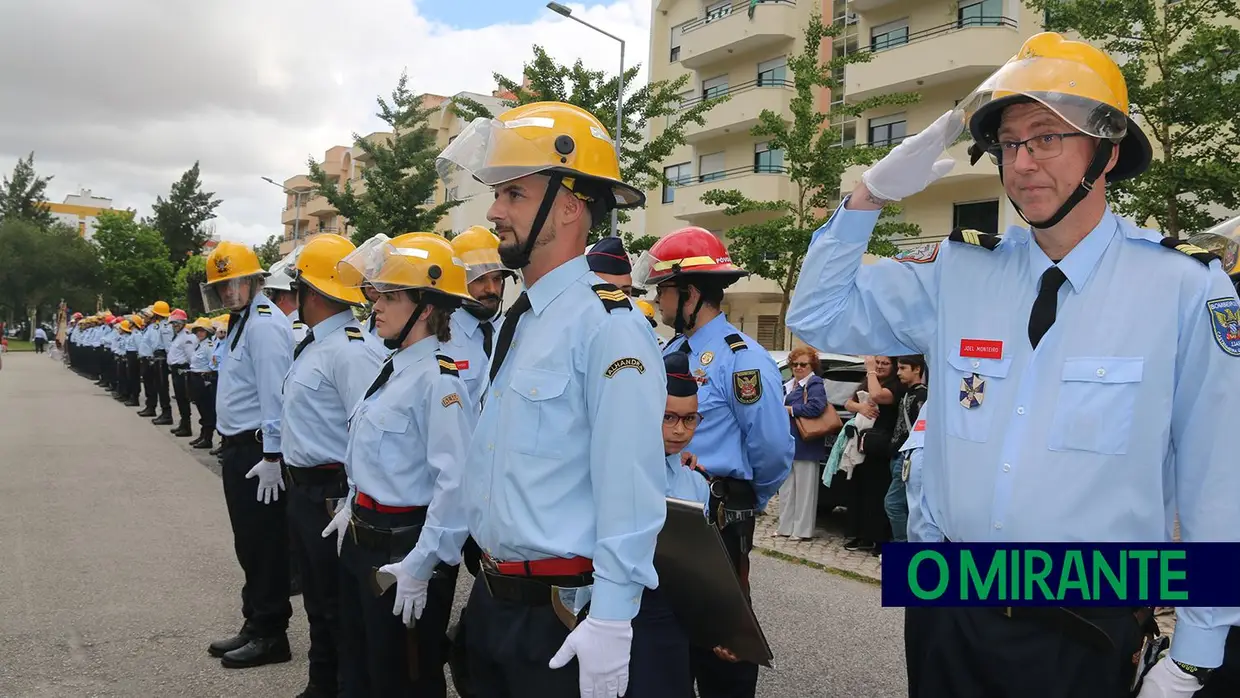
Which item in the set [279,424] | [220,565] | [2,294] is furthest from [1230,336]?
[2,294]

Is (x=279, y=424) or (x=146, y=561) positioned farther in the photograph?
(x=146, y=561)

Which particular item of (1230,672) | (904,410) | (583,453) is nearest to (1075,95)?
(583,453)

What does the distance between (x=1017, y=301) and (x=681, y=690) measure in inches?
57.0

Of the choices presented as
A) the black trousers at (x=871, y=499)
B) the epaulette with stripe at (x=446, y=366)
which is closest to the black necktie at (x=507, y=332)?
the epaulette with stripe at (x=446, y=366)

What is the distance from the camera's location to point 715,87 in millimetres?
33125

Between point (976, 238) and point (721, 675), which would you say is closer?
point (976, 238)

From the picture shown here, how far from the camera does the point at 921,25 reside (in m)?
25.8

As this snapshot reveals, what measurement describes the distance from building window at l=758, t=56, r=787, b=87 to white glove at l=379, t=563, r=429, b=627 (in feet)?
96.2

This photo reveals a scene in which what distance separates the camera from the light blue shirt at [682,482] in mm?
3377

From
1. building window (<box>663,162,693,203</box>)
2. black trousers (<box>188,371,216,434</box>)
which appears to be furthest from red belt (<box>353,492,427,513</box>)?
building window (<box>663,162,693,203</box>)

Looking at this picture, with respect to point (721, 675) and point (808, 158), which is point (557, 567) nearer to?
point (721, 675)

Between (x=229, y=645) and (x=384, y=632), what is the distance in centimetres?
232

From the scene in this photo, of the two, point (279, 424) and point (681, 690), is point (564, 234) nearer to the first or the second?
point (681, 690)

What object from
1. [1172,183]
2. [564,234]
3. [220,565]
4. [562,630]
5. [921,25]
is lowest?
[220,565]
